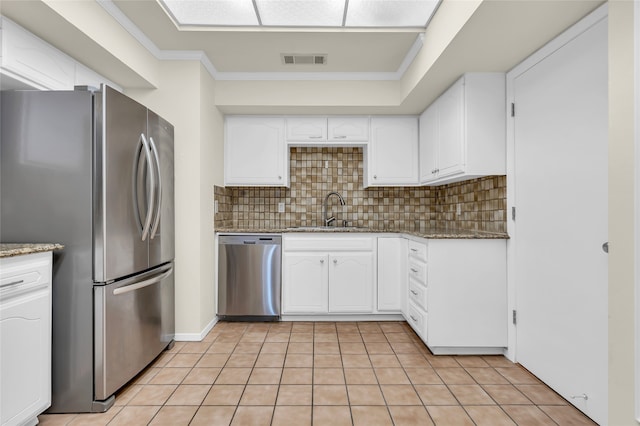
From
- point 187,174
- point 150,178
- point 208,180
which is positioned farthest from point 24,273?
point 208,180

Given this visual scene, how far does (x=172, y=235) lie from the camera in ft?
8.50

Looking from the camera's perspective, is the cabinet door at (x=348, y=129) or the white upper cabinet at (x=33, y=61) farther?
the cabinet door at (x=348, y=129)

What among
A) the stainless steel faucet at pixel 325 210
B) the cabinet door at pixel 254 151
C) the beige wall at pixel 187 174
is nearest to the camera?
the beige wall at pixel 187 174

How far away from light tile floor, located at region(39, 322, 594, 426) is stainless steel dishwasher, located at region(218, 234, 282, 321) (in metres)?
0.43

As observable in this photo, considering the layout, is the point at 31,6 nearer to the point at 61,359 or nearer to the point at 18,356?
the point at 18,356

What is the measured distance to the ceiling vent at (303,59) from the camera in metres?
2.80

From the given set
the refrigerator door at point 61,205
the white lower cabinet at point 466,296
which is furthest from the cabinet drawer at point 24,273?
the white lower cabinet at point 466,296

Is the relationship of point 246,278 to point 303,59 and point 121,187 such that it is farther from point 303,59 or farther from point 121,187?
point 303,59

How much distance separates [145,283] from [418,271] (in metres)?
2.02

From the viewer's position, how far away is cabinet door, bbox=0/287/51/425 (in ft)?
4.59

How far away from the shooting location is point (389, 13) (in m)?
2.25

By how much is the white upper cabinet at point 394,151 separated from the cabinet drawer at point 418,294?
3.80ft

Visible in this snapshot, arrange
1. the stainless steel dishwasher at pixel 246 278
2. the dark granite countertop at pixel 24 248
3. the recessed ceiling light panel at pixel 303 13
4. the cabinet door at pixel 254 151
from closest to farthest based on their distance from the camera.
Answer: the dark granite countertop at pixel 24 248, the recessed ceiling light panel at pixel 303 13, the stainless steel dishwasher at pixel 246 278, the cabinet door at pixel 254 151

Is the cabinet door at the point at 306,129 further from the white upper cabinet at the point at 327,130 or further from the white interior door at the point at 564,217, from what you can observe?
the white interior door at the point at 564,217
